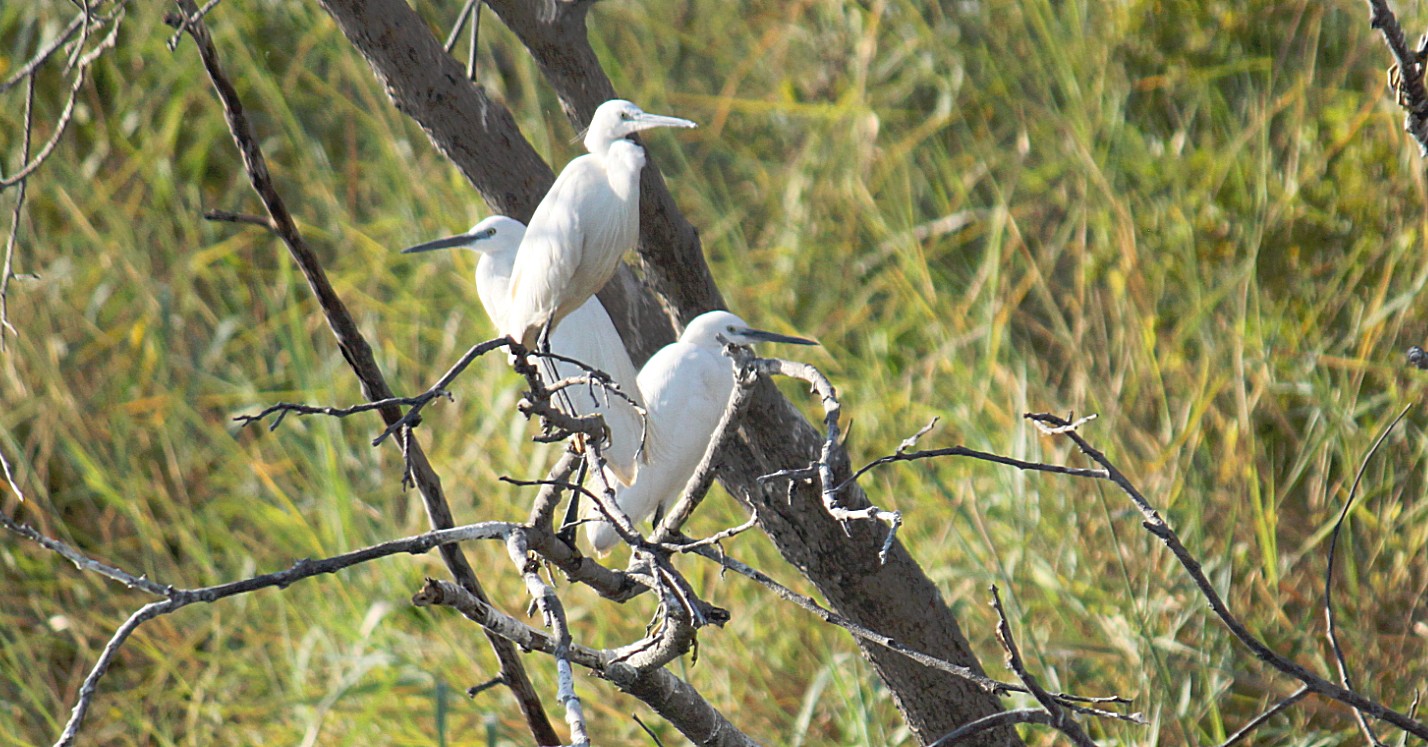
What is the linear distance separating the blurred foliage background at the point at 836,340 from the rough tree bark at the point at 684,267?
50cm

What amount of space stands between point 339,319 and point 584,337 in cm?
53

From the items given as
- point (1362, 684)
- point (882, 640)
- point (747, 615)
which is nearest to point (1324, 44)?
point (1362, 684)

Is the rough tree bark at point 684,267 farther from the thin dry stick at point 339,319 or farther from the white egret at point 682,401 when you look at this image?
the thin dry stick at point 339,319


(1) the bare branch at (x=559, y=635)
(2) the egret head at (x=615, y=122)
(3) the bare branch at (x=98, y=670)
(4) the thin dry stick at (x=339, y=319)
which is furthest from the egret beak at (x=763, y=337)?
(3) the bare branch at (x=98, y=670)

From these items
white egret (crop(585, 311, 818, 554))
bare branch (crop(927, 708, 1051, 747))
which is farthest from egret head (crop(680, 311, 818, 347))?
bare branch (crop(927, 708, 1051, 747))

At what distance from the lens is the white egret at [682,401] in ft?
5.82

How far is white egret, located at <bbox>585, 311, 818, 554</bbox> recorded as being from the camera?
1.77 m

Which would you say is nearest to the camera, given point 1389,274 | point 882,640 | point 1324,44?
point 882,640

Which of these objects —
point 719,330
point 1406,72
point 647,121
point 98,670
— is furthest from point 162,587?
point 1406,72

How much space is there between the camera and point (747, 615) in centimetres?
264

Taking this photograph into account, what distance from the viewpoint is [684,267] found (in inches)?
67.4

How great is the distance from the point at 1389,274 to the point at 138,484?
2.71 m

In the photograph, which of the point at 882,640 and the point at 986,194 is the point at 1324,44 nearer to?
the point at 986,194

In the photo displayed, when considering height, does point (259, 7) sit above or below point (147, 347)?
above
